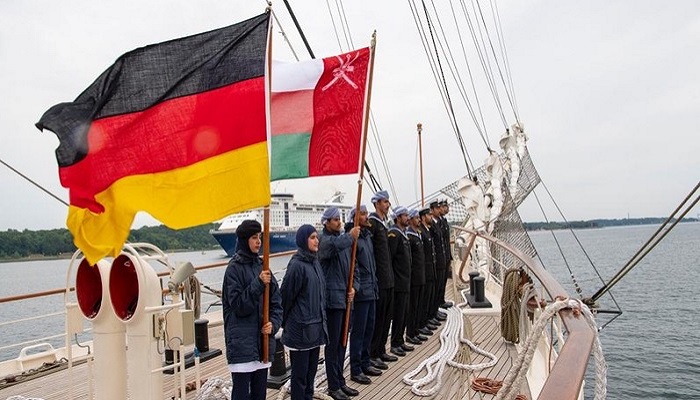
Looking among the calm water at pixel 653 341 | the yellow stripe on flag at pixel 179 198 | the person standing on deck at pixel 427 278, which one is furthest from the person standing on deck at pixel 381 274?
the calm water at pixel 653 341

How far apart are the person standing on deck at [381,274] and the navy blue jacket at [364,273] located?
0.27 metres

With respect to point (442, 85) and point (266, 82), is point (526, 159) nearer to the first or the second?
point (442, 85)

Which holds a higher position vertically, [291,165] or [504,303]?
[291,165]

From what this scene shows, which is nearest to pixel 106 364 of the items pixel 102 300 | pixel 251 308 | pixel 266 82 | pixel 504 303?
pixel 102 300

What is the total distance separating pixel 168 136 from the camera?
2916 mm

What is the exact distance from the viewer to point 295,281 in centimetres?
371

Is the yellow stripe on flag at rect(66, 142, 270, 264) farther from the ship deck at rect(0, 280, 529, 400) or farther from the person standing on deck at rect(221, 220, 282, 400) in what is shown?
the ship deck at rect(0, 280, 529, 400)

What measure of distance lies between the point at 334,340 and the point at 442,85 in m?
7.06

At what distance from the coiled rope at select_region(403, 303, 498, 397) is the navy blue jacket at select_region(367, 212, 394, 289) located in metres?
0.79

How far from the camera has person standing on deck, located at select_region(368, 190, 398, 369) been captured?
505 cm

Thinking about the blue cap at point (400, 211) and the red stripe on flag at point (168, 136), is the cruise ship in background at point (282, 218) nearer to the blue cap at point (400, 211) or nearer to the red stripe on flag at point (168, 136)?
the blue cap at point (400, 211)

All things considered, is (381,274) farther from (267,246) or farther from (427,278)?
(267,246)

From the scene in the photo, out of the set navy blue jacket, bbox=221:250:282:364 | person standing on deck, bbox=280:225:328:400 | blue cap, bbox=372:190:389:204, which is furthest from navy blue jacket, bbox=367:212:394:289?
navy blue jacket, bbox=221:250:282:364

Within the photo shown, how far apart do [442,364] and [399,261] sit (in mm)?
1128
